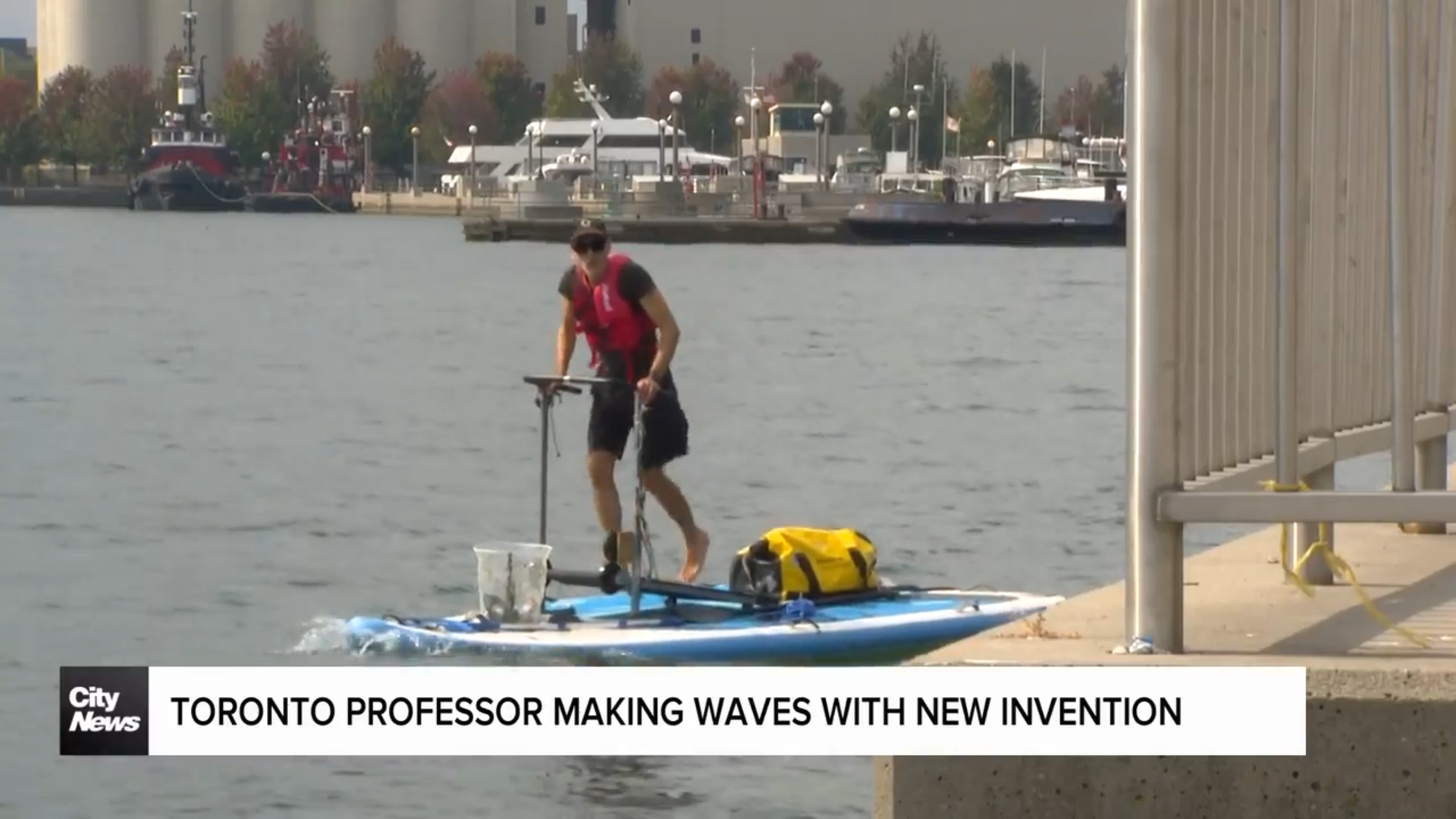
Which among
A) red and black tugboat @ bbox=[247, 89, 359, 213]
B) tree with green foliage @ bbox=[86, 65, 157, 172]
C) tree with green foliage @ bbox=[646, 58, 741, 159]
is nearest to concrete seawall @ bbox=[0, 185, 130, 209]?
Answer: tree with green foliage @ bbox=[86, 65, 157, 172]

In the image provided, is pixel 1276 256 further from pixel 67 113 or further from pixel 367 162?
pixel 67 113

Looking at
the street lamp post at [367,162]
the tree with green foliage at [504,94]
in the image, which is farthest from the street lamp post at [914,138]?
the street lamp post at [367,162]

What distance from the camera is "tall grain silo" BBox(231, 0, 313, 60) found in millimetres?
162125

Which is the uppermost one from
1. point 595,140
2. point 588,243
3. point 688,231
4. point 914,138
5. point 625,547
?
point 595,140

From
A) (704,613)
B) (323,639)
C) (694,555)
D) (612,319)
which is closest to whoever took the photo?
(704,613)

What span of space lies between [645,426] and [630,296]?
597 millimetres

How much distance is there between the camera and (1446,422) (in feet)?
25.9

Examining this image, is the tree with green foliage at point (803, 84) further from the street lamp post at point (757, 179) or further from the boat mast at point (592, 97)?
the street lamp post at point (757, 179)

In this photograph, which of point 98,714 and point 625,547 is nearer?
point 98,714

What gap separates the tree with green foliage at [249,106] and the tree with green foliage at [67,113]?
7.25m

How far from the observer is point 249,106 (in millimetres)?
161000

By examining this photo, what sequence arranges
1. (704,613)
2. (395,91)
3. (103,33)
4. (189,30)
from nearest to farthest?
(704,613)
(395,91)
(189,30)
(103,33)

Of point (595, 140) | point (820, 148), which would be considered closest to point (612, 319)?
point (820, 148)

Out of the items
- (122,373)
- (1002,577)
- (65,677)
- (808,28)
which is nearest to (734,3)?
(808,28)
